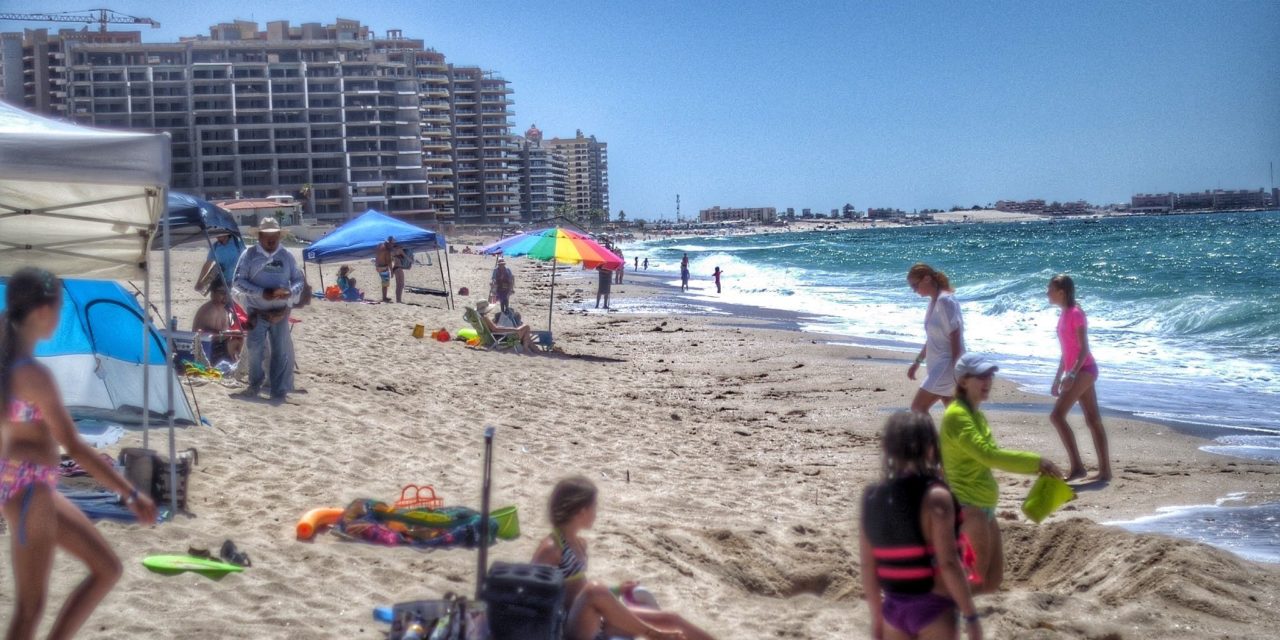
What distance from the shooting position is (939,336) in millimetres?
6402

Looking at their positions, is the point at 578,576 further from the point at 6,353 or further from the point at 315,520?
the point at 315,520

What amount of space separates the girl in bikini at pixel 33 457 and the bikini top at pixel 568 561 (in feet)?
4.51

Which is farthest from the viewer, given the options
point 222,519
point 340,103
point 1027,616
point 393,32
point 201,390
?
point 393,32

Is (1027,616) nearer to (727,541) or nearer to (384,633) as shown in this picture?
(727,541)

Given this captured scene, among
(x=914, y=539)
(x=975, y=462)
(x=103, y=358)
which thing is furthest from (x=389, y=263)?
(x=914, y=539)

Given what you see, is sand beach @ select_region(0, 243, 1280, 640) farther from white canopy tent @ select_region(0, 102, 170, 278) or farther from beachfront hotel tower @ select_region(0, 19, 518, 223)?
beachfront hotel tower @ select_region(0, 19, 518, 223)

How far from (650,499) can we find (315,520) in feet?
6.89

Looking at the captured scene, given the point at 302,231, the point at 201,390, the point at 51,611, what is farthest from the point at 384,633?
the point at 302,231

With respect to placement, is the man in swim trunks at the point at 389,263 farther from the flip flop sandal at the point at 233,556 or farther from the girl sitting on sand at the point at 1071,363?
the flip flop sandal at the point at 233,556

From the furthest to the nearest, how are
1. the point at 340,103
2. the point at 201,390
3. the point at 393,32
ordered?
the point at 393,32
the point at 340,103
the point at 201,390

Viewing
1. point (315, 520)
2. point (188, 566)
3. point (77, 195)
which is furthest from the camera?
point (77, 195)

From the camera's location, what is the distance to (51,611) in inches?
161

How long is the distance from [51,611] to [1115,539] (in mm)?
4771

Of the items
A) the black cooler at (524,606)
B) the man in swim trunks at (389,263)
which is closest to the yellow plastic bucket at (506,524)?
the black cooler at (524,606)
